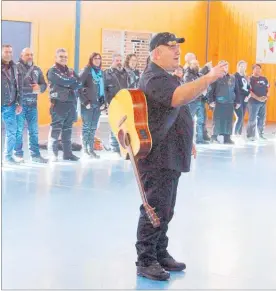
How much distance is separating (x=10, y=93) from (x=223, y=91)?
473cm

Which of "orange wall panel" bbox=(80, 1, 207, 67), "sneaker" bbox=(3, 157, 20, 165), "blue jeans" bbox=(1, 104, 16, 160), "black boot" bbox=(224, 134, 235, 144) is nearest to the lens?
"blue jeans" bbox=(1, 104, 16, 160)

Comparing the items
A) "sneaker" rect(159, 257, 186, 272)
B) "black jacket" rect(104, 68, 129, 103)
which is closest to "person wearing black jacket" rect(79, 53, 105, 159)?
"black jacket" rect(104, 68, 129, 103)

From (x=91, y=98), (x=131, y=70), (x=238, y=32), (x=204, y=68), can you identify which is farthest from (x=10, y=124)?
(x=238, y=32)

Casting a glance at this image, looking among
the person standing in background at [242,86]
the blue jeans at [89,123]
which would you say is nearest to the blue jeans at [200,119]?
the person standing in background at [242,86]

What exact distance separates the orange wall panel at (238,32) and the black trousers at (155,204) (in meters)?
13.5

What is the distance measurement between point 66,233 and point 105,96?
4.50 metres

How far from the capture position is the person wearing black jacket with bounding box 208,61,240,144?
11.4 meters

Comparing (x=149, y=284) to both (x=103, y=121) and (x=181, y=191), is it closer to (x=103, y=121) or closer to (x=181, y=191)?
(x=181, y=191)

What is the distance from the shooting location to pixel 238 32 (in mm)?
17500

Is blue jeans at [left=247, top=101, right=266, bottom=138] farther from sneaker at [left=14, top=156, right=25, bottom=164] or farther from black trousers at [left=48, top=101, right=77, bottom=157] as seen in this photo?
sneaker at [left=14, top=156, right=25, bottom=164]

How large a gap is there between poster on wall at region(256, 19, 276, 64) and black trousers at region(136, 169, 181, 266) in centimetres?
1210

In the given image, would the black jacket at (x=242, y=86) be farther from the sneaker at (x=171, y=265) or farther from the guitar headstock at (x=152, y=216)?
the guitar headstock at (x=152, y=216)

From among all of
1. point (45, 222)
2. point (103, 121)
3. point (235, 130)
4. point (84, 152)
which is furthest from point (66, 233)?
point (103, 121)

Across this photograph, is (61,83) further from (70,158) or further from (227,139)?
(227,139)
